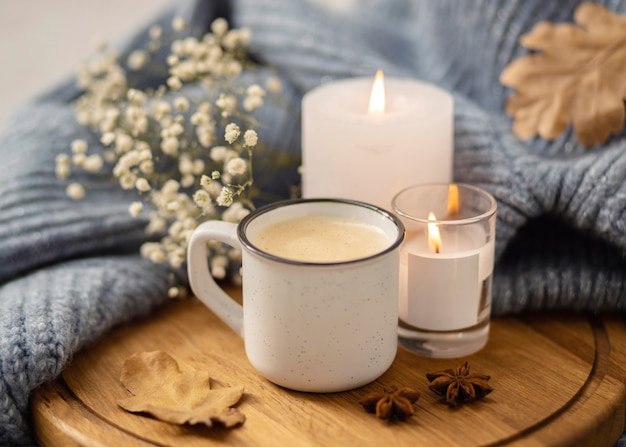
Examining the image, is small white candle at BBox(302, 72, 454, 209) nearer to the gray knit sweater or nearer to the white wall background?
the gray knit sweater

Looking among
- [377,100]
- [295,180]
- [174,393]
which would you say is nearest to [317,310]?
[174,393]

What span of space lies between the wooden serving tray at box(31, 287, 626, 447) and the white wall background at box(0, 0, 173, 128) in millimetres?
728

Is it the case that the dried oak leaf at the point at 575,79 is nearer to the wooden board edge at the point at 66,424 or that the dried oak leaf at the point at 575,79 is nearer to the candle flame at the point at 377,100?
the candle flame at the point at 377,100

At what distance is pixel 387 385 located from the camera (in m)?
0.71

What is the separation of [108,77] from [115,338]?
0.38m

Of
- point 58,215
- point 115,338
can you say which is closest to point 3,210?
point 58,215

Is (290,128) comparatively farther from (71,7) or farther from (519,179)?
(71,7)

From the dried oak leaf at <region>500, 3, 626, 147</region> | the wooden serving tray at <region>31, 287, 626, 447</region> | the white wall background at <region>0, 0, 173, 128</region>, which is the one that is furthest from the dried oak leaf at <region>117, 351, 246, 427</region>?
the white wall background at <region>0, 0, 173, 128</region>

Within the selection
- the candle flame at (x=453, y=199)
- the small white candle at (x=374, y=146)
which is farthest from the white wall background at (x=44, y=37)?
the candle flame at (x=453, y=199)

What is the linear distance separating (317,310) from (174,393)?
0.15 meters

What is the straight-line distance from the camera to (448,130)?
0.81 meters

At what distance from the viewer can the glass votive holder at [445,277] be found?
0.71m

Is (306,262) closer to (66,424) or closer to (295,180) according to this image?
(66,424)

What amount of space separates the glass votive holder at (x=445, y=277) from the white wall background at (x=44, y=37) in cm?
79
